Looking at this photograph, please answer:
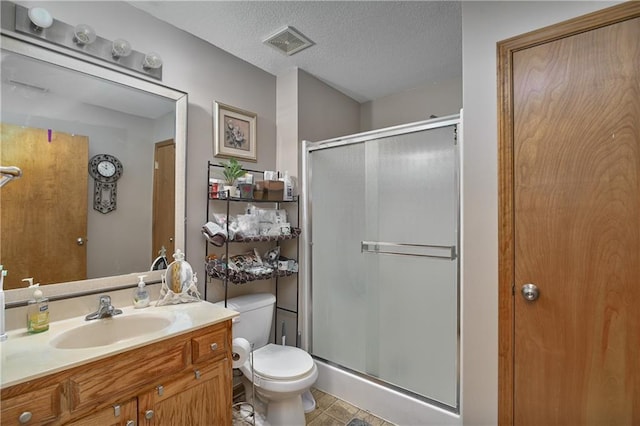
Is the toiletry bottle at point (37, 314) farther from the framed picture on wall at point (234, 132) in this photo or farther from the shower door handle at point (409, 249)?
the shower door handle at point (409, 249)

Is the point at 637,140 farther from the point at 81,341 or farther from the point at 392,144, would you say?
the point at 81,341

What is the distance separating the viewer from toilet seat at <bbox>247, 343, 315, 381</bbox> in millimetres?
1699

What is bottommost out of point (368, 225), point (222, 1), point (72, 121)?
point (368, 225)

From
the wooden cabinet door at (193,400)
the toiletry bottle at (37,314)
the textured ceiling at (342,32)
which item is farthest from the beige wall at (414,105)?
the toiletry bottle at (37,314)

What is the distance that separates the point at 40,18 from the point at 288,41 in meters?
1.24

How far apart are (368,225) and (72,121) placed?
174cm

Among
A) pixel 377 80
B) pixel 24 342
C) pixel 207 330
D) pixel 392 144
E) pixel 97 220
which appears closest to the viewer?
pixel 24 342

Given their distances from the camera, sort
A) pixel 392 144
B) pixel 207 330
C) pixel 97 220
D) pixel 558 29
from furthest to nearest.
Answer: pixel 392 144, pixel 97 220, pixel 207 330, pixel 558 29

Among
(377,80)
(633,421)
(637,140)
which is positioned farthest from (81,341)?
(377,80)

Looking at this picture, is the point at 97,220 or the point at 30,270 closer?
the point at 30,270

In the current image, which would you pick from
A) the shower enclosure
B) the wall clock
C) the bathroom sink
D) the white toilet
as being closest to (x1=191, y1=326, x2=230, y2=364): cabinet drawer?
the bathroom sink

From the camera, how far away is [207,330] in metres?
1.37

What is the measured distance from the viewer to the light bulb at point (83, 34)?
1.40 meters

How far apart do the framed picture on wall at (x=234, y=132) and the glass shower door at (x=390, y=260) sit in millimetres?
523
